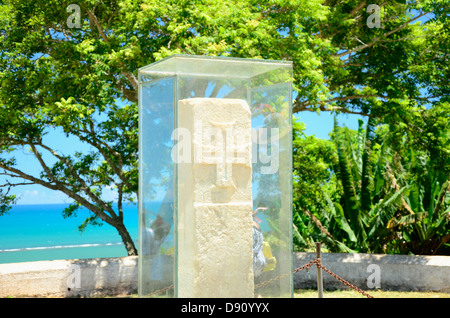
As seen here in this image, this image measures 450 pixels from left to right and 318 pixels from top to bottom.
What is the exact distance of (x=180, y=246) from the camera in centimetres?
519

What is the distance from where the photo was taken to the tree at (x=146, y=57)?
31.2 feet

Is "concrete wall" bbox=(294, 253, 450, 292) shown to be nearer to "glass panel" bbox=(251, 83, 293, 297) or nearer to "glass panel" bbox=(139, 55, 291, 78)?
"glass panel" bbox=(251, 83, 293, 297)

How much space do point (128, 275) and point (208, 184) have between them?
15.4 feet

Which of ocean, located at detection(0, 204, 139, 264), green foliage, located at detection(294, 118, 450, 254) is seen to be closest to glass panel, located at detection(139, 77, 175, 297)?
green foliage, located at detection(294, 118, 450, 254)

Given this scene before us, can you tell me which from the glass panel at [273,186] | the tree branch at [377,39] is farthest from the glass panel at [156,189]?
the tree branch at [377,39]

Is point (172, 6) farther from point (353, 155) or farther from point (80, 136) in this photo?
point (353, 155)

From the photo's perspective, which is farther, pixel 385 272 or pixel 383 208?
pixel 383 208

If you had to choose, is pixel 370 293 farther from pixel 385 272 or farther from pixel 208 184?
pixel 208 184

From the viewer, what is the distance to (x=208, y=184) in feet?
17.4

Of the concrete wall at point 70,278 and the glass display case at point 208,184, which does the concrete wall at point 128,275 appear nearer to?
the concrete wall at point 70,278

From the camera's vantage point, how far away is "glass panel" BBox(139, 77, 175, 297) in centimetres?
529

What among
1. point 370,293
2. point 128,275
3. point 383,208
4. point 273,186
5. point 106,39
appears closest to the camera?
point 273,186

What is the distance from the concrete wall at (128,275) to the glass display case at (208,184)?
12.3 feet

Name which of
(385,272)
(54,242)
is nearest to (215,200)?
(385,272)
